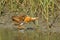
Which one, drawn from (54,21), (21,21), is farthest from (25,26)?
(54,21)

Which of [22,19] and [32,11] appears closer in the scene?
[22,19]

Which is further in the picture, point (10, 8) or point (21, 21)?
point (10, 8)

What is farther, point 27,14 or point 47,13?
point 27,14

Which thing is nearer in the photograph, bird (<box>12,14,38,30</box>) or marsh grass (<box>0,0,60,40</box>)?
marsh grass (<box>0,0,60,40</box>)

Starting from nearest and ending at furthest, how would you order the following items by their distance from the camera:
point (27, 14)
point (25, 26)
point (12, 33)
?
point (12, 33)
point (25, 26)
point (27, 14)

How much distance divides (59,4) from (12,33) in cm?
131

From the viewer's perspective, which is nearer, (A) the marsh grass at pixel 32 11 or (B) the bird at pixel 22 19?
(A) the marsh grass at pixel 32 11

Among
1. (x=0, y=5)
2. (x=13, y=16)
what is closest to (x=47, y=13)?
(x=13, y=16)

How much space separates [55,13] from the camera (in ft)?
19.5

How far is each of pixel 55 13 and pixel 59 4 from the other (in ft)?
0.97

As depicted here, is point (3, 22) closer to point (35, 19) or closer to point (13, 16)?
point (13, 16)

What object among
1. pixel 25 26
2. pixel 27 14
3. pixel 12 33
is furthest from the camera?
pixel 27 14

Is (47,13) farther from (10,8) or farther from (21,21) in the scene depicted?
(10,8)

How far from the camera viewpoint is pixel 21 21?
584cm
